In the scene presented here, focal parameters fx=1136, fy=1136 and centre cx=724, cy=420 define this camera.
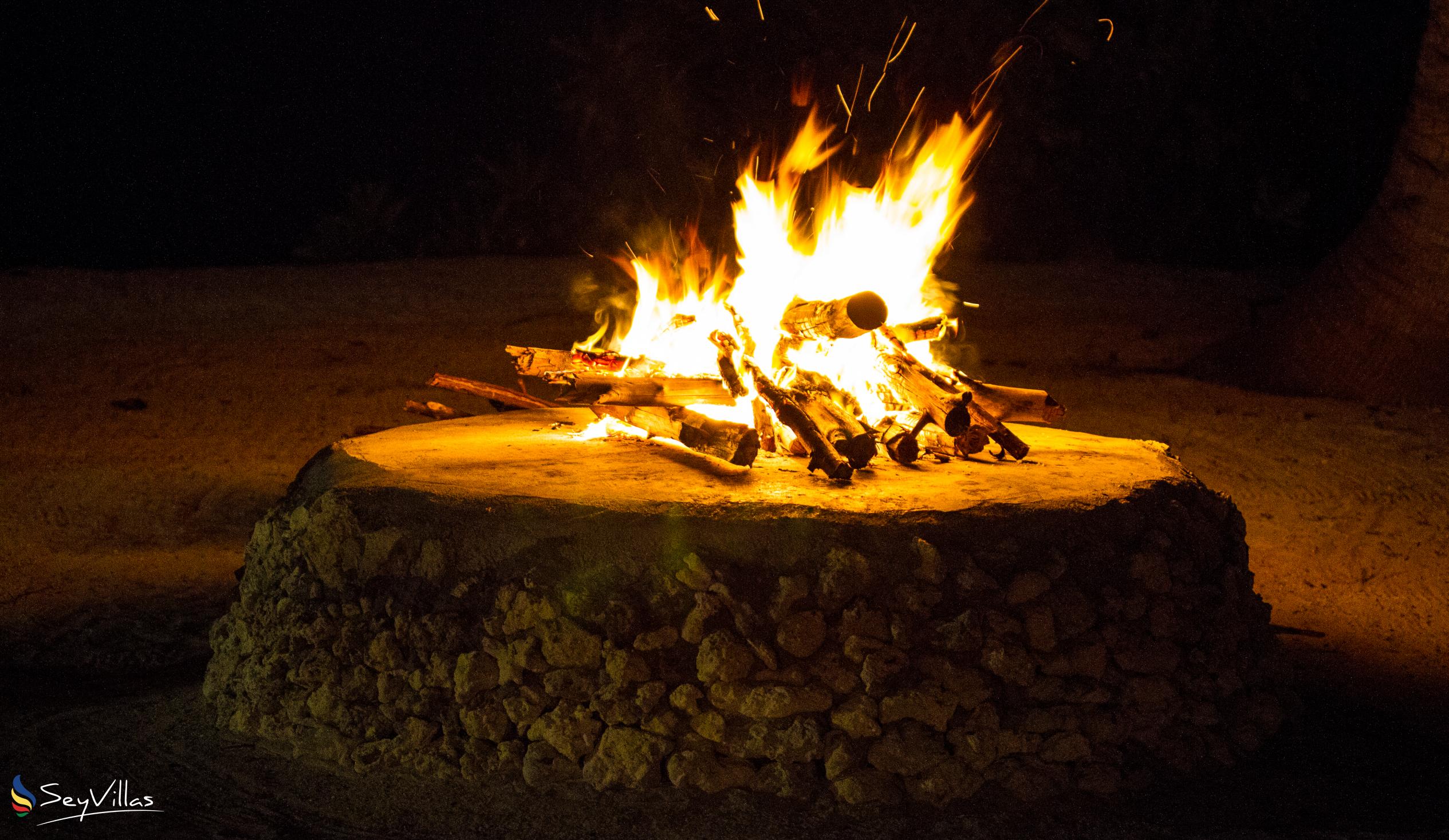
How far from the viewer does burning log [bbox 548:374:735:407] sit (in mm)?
4332

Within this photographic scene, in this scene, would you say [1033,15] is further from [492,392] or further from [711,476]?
[711,476]

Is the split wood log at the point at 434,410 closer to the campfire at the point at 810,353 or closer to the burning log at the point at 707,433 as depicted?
the campfire at the point at 810,353

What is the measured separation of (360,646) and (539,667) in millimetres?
628

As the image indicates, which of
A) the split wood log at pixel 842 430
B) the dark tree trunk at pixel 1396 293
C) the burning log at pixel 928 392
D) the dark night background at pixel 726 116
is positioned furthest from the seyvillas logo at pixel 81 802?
the dark night background at pixel 726 116

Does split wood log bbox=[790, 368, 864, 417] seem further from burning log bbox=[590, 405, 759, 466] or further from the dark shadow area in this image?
the dark shadow area

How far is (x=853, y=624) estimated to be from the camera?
3271 mm

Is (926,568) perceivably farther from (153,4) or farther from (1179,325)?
(153,4)

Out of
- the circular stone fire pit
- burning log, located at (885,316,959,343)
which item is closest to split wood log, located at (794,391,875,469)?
the circular stone fire pit

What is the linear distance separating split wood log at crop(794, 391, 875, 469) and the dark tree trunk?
559 centimetres

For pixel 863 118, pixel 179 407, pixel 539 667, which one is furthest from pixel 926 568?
pixel 863 118

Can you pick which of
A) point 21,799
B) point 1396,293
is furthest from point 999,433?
point 1396,293

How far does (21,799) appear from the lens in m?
3.39

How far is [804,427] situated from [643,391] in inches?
27.8

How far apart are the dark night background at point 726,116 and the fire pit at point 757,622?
9809 millimetres
